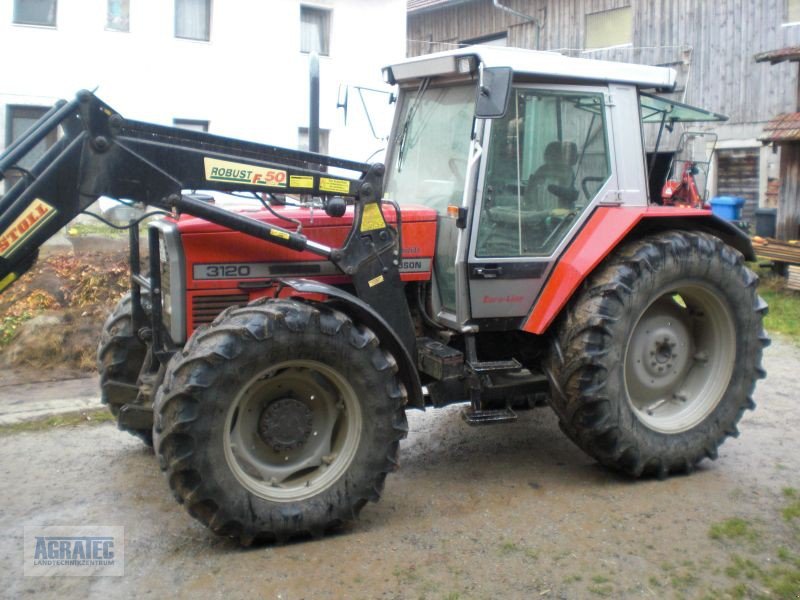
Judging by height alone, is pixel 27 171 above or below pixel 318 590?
above

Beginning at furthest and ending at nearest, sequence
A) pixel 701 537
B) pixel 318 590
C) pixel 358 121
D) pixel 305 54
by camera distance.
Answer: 1. pixel 305 54
2. pixel 358 121
3. pixel 701 537
4. pixel 318 590

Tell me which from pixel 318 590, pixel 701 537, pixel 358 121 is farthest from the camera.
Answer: pixel 358 121

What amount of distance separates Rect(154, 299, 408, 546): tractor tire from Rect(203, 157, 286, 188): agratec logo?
60cm

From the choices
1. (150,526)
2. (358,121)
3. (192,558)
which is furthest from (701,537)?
(358,121)

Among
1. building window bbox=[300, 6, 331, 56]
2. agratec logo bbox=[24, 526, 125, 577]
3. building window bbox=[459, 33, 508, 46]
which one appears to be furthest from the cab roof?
building window bbox=[459, 33, 508, 46]

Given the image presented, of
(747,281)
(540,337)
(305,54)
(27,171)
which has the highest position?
(305,54)

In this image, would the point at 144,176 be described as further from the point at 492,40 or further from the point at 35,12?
the point at 492,40

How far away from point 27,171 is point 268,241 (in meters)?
1.20

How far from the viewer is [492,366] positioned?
5.35 m

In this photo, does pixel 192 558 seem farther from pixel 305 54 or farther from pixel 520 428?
pixel 305 54

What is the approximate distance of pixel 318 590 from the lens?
400 cm

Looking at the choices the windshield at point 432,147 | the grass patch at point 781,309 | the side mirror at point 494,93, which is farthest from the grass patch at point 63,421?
the grass patch at point 781,309

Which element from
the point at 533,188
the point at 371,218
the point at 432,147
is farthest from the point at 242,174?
the point at 533,188

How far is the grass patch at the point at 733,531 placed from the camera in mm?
4602
